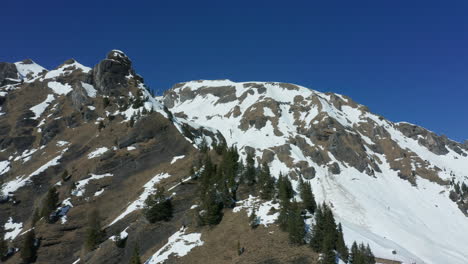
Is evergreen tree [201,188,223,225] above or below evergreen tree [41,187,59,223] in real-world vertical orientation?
below

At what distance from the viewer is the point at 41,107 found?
166250 mm

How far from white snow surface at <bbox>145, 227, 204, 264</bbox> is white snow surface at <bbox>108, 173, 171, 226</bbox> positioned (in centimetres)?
1913

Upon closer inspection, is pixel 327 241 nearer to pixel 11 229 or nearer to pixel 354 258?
pixel 354 258

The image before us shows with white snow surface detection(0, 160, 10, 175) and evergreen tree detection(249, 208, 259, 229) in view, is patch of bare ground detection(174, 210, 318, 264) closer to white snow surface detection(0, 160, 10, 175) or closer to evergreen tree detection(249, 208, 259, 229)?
evergreen tree detection(249, 208, 259, 229)

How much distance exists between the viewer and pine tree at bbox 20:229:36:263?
71.6 m

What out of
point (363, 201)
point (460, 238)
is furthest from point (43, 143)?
point (460, 238)

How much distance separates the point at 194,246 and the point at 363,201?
132 m

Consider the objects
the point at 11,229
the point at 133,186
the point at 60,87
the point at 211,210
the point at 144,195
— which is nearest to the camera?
the point at 211,210

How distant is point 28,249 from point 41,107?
113 metres

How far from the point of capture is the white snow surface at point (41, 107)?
161425 mm

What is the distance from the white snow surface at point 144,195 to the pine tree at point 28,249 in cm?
1682

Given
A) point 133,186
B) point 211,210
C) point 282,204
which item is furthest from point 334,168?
point 211,210

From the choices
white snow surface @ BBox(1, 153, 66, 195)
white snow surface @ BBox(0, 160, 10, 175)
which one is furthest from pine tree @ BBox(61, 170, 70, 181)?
white snow surface @ BBox(0, 160, 10, 175)

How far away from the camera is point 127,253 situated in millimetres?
62219
